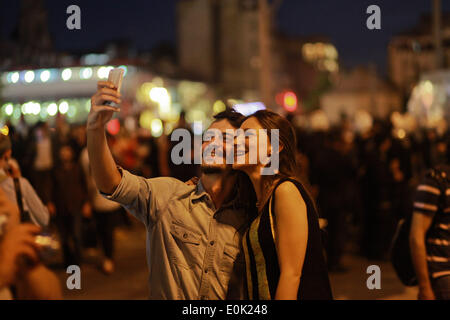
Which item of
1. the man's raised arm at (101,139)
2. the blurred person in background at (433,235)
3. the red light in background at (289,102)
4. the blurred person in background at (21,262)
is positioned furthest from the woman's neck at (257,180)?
the red light in background at (289,102)

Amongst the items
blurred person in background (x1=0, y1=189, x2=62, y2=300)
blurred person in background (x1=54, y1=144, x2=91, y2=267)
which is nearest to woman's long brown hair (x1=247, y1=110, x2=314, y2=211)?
blurred person in background (x1=0, y1=189, x2=62, y2=300)

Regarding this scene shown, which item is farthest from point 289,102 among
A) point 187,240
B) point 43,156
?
point 187,240

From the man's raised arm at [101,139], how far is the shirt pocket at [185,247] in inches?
15.3

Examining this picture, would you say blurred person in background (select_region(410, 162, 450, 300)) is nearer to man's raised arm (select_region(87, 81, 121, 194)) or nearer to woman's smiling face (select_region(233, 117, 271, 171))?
woman's smiling face (select_region(233, 117, 271, 171))

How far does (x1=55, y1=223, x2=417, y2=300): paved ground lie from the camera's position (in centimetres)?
770

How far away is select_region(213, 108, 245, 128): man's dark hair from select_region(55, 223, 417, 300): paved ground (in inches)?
179

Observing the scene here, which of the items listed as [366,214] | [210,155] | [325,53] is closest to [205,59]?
[325,53]

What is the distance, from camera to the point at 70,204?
31.7ft

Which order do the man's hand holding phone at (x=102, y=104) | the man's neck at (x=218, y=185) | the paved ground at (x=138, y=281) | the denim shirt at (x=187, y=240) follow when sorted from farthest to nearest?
the paved ground at (x=138, y=281), the man's neck at (x=218, y=185), the denim shirt at (x=187, y=240), the man's hand holding phone at (x=102, y=104)

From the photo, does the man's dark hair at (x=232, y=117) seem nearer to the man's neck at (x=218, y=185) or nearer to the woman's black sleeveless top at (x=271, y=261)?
the man's neck at (x=218, y=185)

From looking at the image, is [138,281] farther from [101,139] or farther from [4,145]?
[101,139]

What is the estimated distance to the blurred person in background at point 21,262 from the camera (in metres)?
2.15
